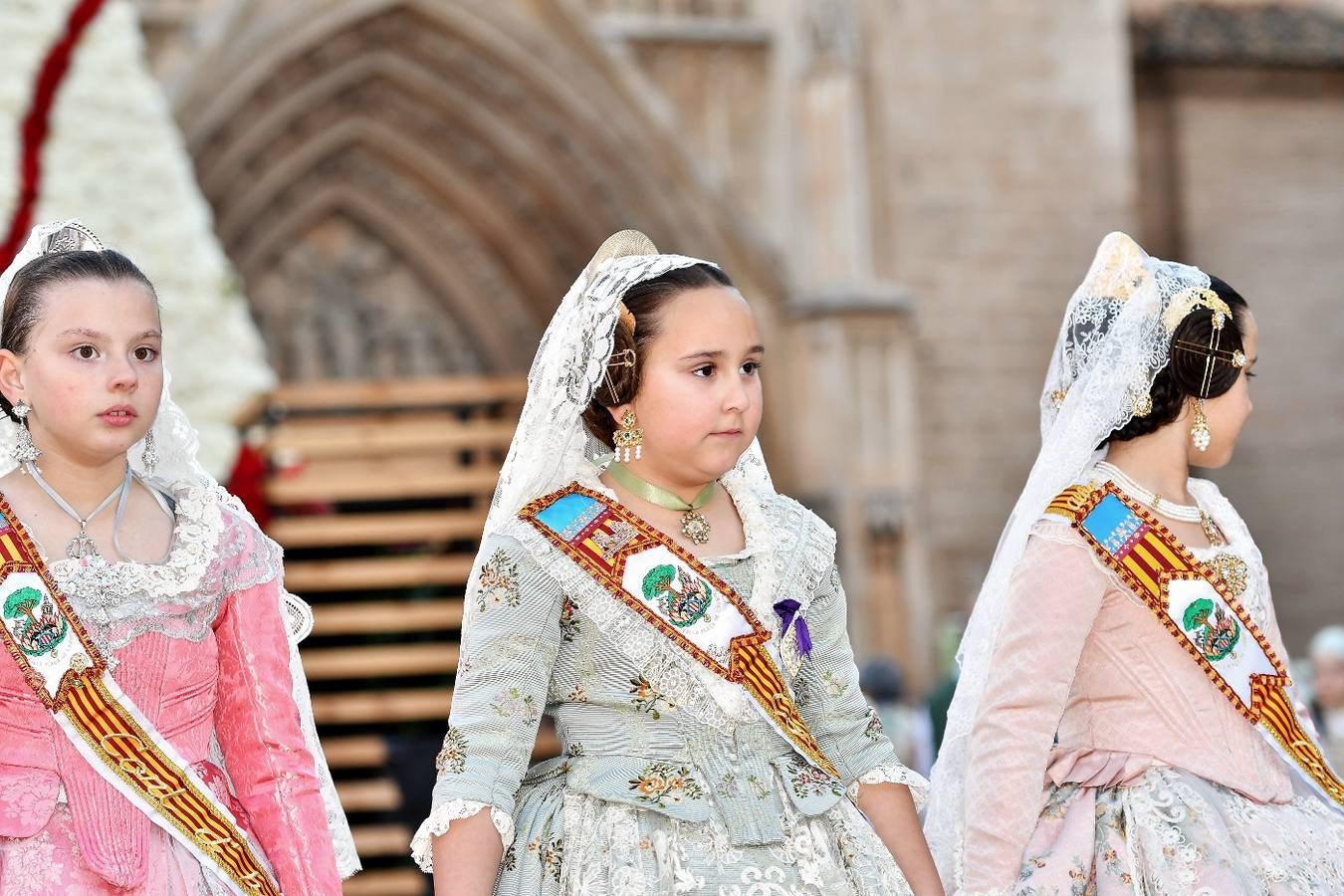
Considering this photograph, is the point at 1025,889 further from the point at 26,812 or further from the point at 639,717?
the point at 26,812

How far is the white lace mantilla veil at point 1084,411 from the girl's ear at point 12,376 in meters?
1.51

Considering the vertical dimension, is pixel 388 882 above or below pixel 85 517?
below

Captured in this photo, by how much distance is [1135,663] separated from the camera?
3.34 m

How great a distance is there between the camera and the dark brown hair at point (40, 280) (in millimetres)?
2746

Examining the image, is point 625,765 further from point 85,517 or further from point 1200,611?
point 1200,611

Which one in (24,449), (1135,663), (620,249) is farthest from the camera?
(1135,663)

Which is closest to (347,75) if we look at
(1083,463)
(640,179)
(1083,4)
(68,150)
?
(640,179)

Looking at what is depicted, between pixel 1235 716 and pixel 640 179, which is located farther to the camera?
pixel 640 179

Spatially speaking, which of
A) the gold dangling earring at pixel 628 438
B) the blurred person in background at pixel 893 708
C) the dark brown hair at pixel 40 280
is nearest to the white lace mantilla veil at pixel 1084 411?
the gold dangling earring at pixel 628 438

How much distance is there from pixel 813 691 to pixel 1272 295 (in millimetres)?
11305

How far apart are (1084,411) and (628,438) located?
878 millimetres

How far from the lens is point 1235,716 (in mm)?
3350

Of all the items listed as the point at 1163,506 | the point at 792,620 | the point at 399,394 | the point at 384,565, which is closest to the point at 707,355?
the point at 792,620

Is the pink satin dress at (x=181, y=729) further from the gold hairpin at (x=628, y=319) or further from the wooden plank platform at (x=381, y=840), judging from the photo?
the wooden plank platform at (x=381, y=840)
